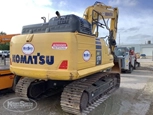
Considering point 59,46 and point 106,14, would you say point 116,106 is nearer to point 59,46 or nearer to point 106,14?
point 59,46

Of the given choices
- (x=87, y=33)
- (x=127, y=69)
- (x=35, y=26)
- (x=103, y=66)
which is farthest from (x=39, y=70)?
(x=127, y=69)

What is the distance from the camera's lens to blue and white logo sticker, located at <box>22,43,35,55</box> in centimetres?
366

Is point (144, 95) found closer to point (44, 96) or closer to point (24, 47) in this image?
point (44, 96)

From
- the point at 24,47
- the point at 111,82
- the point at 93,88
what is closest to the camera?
the point at 24,47

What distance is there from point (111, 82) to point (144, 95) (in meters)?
1.51

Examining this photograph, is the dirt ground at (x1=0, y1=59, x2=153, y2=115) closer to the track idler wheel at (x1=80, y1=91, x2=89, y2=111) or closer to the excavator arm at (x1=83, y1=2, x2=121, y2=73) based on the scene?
the track idler wheel at (x1=80, y1=91, x2=89, y2=111)

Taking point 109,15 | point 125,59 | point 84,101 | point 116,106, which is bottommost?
point 116,106

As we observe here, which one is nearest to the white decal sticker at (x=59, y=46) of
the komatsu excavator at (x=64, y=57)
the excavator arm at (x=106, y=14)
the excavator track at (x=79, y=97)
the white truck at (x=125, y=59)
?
the komatsu excavator at (x=64, y=57)

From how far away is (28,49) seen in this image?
12.2 ft

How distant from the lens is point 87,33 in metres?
3.92

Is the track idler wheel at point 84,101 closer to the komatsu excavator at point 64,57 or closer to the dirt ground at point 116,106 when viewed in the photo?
the komatsu excavator at point 64,57

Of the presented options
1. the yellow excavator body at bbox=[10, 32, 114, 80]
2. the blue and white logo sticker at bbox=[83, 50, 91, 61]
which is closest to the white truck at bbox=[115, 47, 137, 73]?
the yellow excavator body at bbox=[10, 32, 114, 80]

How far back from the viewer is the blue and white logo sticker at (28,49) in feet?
12.0

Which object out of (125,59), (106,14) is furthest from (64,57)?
(125,59)
